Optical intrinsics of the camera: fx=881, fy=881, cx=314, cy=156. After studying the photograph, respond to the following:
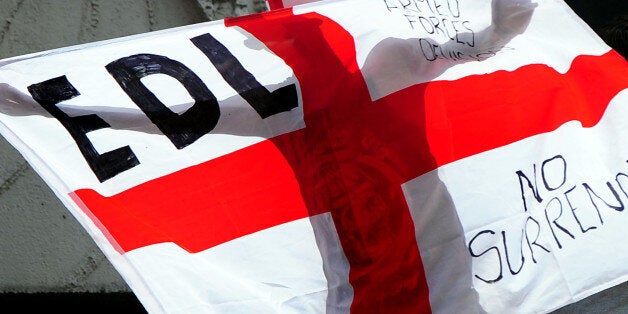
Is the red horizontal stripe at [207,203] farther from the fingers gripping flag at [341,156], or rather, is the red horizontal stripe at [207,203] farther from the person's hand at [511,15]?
the person's hand at [511,15]

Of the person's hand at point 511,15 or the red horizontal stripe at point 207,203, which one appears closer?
the red horizontal stripe at point 207,203

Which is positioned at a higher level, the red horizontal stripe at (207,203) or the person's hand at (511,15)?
the red horizontal stripe at (207,203)

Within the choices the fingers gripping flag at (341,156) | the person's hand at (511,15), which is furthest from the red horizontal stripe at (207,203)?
the person's hand at (511,15)

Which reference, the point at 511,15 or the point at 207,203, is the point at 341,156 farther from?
the point at 511,15

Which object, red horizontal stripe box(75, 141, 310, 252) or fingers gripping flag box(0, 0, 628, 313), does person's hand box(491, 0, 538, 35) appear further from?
red horizontal stripe box(75, 141, 310, 252)

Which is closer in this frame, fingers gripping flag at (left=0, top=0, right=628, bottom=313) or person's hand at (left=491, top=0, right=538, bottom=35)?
fingers gripping flag at (left=0, top=0, right=628, bottom=313)

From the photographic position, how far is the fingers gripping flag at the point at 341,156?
5.64 ft

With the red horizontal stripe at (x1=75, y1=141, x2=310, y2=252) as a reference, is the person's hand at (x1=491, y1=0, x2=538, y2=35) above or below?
below

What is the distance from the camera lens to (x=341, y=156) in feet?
6.48

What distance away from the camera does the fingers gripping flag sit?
1719mm

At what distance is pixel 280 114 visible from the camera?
6.44ft

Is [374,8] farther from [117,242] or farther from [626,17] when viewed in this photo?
[626,17]

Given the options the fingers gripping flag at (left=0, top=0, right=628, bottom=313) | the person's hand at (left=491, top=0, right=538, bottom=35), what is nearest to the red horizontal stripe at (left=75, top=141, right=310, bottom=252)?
the fingers gripping flag at (left=0, top=0, right=628, bottom=313)

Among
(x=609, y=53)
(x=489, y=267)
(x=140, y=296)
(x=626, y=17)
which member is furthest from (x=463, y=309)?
(x=626, y=17)
